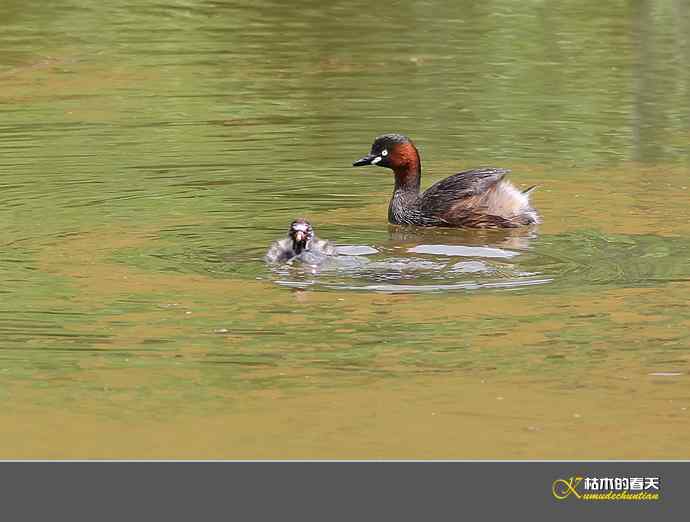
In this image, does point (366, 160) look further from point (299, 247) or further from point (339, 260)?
point (299, 247)

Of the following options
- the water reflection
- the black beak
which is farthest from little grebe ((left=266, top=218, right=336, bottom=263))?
the black beak

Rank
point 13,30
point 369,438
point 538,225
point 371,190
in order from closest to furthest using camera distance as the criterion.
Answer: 1. point 369,438
2. point 538,225
3. point 371,190
4. point 13,30

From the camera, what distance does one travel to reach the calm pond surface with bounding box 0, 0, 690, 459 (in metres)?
7.31

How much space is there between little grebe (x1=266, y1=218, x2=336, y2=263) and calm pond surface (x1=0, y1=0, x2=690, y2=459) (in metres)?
0.11

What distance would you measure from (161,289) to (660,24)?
13.8 m

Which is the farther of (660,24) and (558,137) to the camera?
(660,24)

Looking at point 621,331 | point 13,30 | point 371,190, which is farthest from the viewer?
point 13,30

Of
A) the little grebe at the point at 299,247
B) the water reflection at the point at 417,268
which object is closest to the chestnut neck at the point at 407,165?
the water reflection at the point at 417,268

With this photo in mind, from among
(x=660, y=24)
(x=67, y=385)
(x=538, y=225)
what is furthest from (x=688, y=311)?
(x=660, y=24)

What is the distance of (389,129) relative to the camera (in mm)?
15016

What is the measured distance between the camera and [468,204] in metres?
11.7

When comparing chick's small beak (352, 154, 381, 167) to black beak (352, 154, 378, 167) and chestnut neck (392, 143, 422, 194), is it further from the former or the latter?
chestnut neck (392, 143, 422, 194)

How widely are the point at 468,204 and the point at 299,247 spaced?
6.95 ft

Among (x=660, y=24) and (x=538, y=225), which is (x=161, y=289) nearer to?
(x=538, y=225)
